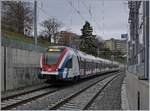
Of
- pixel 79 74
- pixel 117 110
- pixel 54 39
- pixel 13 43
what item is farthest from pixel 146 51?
pixel 54 39

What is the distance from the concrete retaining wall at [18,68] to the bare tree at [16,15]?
22.2m

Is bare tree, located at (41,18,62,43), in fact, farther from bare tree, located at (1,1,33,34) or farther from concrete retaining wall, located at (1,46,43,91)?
concrete retaining wall, located at (1,46,43,91)

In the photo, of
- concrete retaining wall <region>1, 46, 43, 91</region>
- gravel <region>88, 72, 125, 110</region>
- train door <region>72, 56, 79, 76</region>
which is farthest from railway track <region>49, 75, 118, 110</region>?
train door <region>72, 56, 79, 76</region>

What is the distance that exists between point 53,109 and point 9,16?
3987 centimetres

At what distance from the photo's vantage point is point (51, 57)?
88.1ft

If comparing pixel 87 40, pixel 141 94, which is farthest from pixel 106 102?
pixel 87 40

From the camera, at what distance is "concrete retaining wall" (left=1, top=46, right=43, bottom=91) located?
887 inches

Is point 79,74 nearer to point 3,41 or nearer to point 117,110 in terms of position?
point 3,41

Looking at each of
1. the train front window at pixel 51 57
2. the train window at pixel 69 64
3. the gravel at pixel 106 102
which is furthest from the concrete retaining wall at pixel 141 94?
the train window at pixel 69 64

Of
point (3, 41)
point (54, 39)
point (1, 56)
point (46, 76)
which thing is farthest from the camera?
point (54, 39)

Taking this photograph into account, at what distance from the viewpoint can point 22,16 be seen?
54.6m

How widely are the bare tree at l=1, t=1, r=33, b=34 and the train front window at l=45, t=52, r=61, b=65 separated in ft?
79.9

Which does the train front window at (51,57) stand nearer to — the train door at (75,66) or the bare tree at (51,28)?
the train door at (75,66)

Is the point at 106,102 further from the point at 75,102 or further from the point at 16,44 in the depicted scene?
the point at 16,44
